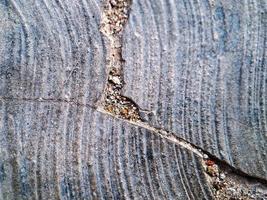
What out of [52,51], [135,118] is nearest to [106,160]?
[135,118]

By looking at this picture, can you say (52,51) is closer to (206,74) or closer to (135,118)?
(135,118)

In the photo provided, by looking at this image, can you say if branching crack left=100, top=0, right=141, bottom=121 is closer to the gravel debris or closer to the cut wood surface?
the cut wood surface

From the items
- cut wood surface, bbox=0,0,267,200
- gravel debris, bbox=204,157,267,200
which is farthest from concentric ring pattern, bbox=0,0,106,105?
gravel debris, bbox=204,157,267,200

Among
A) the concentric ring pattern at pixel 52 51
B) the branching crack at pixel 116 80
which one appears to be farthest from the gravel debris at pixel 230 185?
the concentric ring pattern at pixel 52 51

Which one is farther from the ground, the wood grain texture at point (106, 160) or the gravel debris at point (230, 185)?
the wood grain texture at point (106, 160)

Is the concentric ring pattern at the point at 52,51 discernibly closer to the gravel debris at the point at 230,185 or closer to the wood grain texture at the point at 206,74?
the wood grain texture at the point at 206,74

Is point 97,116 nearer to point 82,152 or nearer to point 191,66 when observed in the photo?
point 82,152

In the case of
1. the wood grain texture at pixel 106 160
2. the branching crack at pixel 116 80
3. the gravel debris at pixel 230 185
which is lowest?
the gravel debris at pixel 230 185
